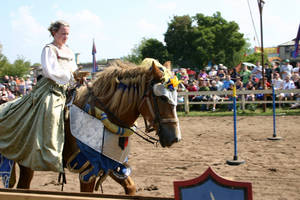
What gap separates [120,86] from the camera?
11.7ft

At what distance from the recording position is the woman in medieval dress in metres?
3.38

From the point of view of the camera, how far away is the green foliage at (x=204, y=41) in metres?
37.7

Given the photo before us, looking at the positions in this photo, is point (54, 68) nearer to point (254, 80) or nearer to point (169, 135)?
point (169, 135)

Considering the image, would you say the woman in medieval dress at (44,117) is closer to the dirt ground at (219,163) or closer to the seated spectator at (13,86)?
the dirt ground at (219,163)

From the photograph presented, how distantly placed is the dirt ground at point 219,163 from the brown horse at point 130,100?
1.73m

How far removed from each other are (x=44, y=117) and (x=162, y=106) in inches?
50.2

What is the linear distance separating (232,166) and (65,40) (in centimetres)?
408

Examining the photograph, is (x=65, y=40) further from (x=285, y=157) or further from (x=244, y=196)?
(x=285, y=157)

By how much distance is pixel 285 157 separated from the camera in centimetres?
662

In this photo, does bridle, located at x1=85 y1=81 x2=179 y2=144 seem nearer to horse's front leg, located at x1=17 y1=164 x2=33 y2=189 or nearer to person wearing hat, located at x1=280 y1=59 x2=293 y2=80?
horse's front leg, located at x1=17 y1=164 x2=33 y2=189

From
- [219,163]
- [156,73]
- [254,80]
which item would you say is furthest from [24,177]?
[254,80]

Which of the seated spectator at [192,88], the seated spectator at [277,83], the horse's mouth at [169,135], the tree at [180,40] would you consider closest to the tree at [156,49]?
the tree at [180,40]

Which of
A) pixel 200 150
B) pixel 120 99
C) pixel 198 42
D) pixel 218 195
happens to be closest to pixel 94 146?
pixel 120 99

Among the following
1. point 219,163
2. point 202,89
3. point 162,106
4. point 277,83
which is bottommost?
point 219,163
